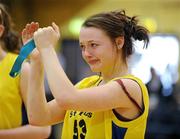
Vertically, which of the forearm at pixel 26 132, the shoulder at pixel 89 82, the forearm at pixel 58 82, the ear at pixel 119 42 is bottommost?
the forearm at pixel 26 132

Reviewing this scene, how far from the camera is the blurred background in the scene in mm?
6684

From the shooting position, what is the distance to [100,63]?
5.70ft

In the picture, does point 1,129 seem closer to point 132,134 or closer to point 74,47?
point 132,134

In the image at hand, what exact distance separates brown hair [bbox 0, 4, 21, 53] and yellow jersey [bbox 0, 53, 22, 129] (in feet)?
0.47

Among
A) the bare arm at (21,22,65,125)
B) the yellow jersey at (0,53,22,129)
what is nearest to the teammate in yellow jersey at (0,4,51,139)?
the yellow jersey at (0,53,22,129)

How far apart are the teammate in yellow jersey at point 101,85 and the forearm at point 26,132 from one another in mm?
251

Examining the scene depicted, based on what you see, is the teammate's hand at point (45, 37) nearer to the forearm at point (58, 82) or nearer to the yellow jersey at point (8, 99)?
the forearm at point (58, 82)

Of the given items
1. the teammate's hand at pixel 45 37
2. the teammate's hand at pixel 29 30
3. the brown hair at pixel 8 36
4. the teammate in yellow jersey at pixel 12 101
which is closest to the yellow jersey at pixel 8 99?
the teammate in yellow jersey at pixel 12 101

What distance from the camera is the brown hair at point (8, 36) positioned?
2.21 metres

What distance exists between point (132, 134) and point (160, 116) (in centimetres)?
504

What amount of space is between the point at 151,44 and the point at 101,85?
7.64m

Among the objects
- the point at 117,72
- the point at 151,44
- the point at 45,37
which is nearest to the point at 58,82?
the point at 45,37

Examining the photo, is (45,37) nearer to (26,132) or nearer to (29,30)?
(29,30)

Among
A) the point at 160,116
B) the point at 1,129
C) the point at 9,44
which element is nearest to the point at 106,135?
the point at 1,129
